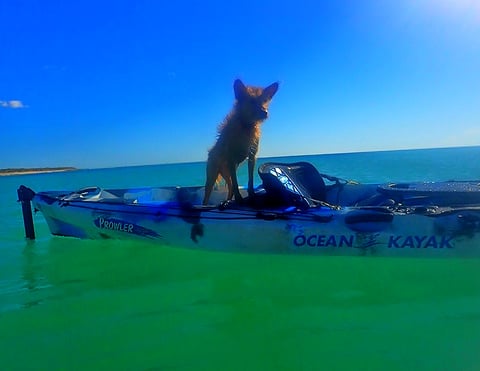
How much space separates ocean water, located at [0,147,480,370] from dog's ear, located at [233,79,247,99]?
2.50 metres

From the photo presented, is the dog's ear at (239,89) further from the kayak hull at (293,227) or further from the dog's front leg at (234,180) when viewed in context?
the kayak hull at (293,227)

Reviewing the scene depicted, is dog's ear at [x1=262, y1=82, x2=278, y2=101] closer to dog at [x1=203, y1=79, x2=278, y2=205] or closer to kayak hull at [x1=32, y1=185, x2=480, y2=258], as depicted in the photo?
dog at [x1=203, y1=79, x2=278, y2=205]

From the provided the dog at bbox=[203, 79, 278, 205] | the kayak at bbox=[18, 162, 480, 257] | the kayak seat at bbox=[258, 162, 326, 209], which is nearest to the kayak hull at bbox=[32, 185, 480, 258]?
the kayak at bbox=[18, 162, 480, 257]

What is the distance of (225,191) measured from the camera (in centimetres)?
912

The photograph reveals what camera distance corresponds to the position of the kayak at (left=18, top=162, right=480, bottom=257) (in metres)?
5.64

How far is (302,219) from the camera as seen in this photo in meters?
6.00

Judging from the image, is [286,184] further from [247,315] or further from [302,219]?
[247,315]

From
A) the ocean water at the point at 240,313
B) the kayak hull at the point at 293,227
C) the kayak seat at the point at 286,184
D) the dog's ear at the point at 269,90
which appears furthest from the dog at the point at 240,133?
the ocean water at the point at 240,313

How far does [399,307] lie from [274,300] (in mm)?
1369

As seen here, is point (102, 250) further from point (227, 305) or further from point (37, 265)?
point (227, 305)

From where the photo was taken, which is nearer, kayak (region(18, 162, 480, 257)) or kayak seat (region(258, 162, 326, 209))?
kayak (region(18, 162, 480, 257))

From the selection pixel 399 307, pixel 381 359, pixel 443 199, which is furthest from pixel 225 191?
pixel 381 359

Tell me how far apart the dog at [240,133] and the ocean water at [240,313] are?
1441 mm

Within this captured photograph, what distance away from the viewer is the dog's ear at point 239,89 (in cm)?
648
